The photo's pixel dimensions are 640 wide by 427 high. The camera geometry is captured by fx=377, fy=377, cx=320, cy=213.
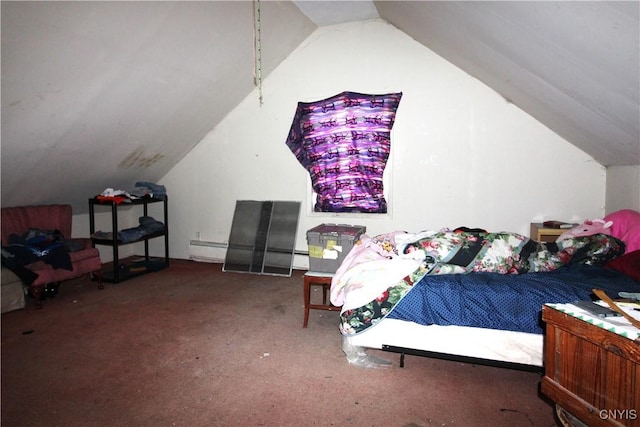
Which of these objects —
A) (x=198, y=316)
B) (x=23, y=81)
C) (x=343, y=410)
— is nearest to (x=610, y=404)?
(x=343, y=410)

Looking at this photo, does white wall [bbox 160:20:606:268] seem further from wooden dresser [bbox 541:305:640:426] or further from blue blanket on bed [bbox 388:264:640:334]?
wooden dresser [bbox 541:305:640:426]

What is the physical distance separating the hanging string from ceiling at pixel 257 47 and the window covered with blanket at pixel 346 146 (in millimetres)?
592

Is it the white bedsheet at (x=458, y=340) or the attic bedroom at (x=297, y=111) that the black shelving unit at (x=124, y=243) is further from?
the white bedsheet at (x=458, y=340)

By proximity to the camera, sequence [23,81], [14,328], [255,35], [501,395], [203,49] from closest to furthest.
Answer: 1. [501,395]
2. [23,81]
3. [14,328]
4. [203,49]
5. [255,35]

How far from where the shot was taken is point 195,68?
3.65 metres

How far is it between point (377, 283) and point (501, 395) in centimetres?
90

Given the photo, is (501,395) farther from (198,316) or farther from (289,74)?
(289,74)

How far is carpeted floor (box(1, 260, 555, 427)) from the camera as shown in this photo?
1.92m

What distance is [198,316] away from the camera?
3.24m

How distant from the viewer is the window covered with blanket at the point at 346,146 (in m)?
4.35

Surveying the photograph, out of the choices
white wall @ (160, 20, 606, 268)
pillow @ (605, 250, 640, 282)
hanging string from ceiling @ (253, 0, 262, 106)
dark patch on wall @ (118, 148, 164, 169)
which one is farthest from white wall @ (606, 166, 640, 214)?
dark patch on wall @ (118, 148, 164, 169)

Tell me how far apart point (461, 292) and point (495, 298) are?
0.18 metres

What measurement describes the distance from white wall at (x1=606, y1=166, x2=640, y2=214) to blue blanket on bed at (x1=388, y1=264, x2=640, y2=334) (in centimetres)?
122

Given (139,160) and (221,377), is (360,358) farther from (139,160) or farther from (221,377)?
(139,160)
